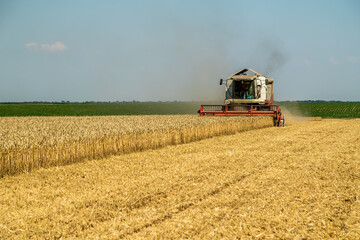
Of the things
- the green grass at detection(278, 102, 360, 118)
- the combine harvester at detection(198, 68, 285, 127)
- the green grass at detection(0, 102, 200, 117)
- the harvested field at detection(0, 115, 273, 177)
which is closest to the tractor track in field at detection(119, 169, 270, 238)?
the harvested field at detection(0, 115, 273, 177)

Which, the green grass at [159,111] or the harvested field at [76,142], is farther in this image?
the green grass at [159,111]

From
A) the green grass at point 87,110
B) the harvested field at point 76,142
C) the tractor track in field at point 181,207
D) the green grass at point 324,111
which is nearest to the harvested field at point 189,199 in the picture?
the tractor track in field at point 181,207

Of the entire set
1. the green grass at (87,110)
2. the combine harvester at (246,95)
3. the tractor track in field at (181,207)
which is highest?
the combine harvester at (246,95)

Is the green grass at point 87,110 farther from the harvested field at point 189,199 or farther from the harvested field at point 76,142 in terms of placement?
the harvested field at point 189,199

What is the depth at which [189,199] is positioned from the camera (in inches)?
255

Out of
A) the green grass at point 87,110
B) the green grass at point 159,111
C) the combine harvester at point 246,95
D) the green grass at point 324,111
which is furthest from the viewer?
the green grass at point 87,110

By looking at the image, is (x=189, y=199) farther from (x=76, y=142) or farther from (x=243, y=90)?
(x=243, y=90)

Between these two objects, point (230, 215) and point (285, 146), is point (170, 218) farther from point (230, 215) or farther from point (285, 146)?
point (285, 146)

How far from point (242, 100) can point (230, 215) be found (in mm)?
18263

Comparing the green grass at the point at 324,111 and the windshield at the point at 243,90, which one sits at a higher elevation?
the windshield at the point at 243,90

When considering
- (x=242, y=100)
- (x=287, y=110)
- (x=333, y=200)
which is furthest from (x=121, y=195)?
(x=287, y=110)

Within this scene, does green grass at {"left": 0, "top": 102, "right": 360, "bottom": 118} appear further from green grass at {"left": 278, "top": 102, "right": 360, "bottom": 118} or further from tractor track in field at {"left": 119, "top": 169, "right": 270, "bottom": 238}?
tractor track in field at {"left": 119, "top": 169, "right": 270, "bottom": 238}

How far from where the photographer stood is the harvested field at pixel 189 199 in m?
5.11

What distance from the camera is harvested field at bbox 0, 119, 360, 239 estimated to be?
511 centimetres
